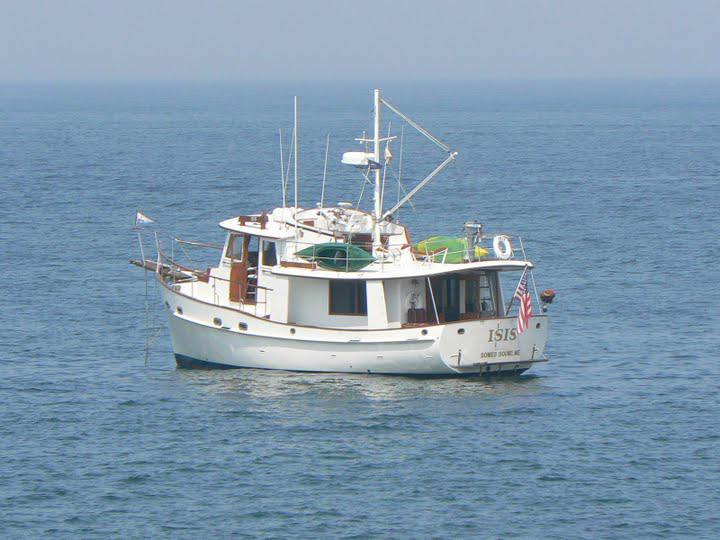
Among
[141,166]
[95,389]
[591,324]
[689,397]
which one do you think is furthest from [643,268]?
[141,166]

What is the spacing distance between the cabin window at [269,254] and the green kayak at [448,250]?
5.47 meters

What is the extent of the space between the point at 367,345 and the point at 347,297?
224cm

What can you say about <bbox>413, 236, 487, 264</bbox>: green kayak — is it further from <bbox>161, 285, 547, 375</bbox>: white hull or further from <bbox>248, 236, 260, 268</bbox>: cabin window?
<bbox>248, 236, 260, 268</bbox>: cabin window

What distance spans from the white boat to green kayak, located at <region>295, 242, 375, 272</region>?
3 centimetres

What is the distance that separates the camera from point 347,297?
4612 cm

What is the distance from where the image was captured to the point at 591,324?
2147 inches

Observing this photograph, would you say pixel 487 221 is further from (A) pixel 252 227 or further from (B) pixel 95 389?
(B) pixel 95 389

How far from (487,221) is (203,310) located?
37.3m

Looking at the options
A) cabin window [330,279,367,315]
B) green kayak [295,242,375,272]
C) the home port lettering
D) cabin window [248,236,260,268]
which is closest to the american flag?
the home port lettering

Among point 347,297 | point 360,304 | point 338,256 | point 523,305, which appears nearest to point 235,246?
point 338,256

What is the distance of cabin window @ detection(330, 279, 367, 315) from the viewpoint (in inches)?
1807

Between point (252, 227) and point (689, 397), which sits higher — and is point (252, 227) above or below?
above

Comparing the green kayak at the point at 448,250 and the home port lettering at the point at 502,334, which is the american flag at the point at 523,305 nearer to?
the home port lettering at the point at 502,334

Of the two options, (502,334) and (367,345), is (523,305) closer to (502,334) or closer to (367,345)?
(502,334)
